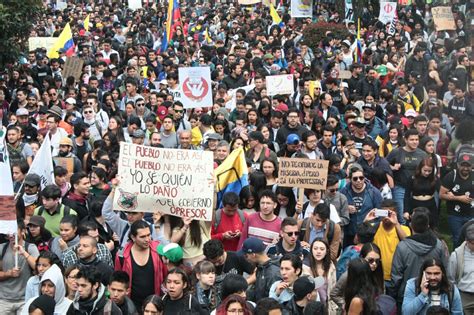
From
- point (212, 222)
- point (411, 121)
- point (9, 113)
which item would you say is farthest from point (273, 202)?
point (9, 113)

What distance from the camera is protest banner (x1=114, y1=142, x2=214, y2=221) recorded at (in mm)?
10164

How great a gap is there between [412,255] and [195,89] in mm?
7576

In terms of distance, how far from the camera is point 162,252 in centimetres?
923

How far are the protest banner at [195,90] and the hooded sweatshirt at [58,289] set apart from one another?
777 centimetres

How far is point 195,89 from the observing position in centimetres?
1630

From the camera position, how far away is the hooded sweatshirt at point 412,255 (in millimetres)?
9281

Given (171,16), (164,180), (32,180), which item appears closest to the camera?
(164,180)

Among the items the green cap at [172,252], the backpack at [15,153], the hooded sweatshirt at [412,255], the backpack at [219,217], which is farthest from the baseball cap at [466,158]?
the backpack at [15,153]

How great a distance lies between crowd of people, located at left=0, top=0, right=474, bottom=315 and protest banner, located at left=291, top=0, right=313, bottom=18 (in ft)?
21.2

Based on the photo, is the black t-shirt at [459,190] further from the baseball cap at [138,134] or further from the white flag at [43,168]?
the white flag at [43,168]

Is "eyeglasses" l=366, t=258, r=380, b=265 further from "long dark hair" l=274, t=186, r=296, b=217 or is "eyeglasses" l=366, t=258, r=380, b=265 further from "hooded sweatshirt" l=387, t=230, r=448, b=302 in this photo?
"long dark hair" l=274, t=186, r=296, b=217

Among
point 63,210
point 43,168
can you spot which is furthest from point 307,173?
point 43,168

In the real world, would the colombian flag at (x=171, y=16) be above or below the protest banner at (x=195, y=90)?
above

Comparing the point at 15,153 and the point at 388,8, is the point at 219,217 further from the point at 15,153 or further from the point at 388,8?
the point at 388,8
